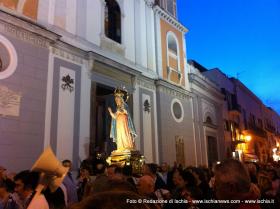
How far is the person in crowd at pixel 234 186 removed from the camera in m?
2.06

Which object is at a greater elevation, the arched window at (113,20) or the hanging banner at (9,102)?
the arched window at (113,20)

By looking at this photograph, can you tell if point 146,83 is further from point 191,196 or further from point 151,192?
point 191,196

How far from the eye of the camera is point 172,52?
17.6 m

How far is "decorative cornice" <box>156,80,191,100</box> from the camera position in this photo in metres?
15.4

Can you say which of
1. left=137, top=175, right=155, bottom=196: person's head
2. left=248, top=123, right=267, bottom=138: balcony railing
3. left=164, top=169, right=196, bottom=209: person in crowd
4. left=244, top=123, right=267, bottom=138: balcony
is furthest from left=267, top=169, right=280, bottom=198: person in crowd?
left=248, top=123, right=267, bottom=138: balcony railing

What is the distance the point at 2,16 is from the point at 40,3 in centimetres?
193

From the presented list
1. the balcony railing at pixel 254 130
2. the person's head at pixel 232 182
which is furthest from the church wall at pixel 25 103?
the balcony railing at pixel 254 130

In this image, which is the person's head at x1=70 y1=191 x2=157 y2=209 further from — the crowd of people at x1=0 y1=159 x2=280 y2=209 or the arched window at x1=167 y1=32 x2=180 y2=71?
the arched window at x1=167 y1=32 x2=180 y2=71

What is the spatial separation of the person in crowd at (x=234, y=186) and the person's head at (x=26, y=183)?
212cm

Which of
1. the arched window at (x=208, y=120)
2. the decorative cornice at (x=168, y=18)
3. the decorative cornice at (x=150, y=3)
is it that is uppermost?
the decorative cornice at (x=150, y=3)

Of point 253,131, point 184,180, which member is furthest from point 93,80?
point 253,131

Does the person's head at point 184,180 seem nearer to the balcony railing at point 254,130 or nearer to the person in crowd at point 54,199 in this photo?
the person in crowd at point 54,199

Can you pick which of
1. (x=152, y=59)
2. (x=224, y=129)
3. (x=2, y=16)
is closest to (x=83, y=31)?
(x=2, y=16)

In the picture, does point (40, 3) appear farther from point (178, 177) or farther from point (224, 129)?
point (224, 129)
